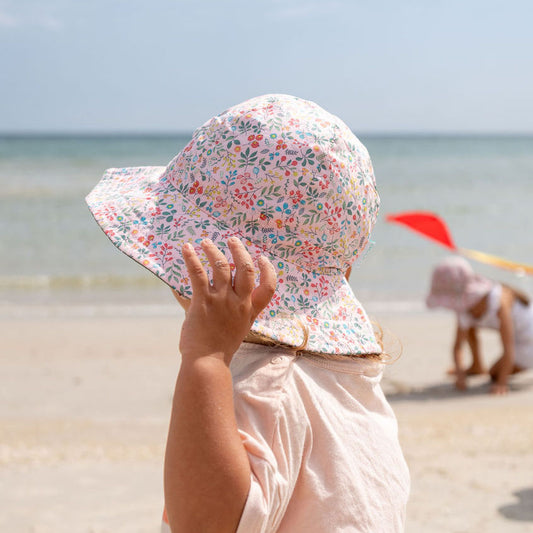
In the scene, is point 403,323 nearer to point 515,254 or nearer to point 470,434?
point 470,434

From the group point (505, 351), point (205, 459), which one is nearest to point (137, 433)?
point (505, 351)

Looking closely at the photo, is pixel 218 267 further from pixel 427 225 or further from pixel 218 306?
pixel 427 225

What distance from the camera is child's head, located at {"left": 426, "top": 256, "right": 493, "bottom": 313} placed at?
228 inches

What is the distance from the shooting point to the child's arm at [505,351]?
18.6 feet

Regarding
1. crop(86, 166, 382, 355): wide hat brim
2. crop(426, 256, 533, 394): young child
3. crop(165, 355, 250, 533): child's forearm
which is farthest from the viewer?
crop(426, 256, 533, 394): young child

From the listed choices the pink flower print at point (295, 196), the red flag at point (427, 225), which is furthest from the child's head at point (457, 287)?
the pink flower print at point (295, 196)

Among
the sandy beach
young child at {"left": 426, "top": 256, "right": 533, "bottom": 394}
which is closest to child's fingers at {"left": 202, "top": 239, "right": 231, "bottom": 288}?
the sandy beach

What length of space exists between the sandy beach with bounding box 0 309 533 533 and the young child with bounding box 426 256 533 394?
19 centimetres

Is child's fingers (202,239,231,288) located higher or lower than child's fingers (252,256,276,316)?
higher

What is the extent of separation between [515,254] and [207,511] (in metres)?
12.9

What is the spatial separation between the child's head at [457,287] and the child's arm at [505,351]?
211mm

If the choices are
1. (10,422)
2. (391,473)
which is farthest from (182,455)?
(10,422)

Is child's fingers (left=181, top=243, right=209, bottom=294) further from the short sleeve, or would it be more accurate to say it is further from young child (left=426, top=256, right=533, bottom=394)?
young child (left=426, top=256, right=533, bottom=394)

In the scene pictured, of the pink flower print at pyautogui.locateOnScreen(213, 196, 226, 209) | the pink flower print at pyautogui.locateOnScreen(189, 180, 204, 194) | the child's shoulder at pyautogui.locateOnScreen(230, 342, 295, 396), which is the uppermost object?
the pink flower print at pyautogui.locateOnScreen(189, 180, 204, 194)
